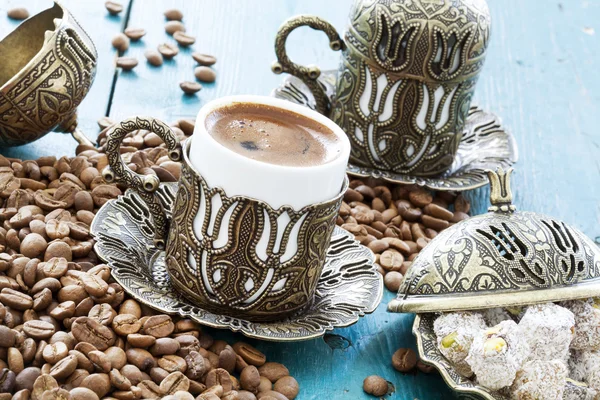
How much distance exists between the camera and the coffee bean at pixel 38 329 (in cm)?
101

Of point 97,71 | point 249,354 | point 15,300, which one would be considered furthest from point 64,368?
point 97,71

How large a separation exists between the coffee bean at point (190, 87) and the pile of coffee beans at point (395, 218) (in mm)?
387

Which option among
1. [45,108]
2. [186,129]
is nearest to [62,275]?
[45,108]

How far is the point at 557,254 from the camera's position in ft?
3.67

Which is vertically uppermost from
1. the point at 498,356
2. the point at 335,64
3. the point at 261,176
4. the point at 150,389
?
the point at 261,176

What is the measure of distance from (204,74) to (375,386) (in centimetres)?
86

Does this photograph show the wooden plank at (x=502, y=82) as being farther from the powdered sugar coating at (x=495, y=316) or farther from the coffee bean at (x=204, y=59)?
the powdered sugar coating at (x=495, y=316)

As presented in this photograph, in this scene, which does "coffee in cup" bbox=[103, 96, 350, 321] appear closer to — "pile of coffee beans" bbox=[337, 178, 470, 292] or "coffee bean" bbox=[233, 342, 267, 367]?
"coffee bean" bbox=[233, 342, 267, 367]

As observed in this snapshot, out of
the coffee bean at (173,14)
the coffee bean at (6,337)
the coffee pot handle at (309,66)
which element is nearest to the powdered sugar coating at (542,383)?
the coffee bean at (6,337)

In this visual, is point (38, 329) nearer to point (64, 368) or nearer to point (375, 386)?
point (64, 368)

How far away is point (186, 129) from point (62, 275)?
515 mm

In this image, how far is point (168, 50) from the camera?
179 centimetres

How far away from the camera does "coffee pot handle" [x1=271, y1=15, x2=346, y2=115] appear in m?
1.49

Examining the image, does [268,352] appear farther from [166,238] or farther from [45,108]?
[45,108]
